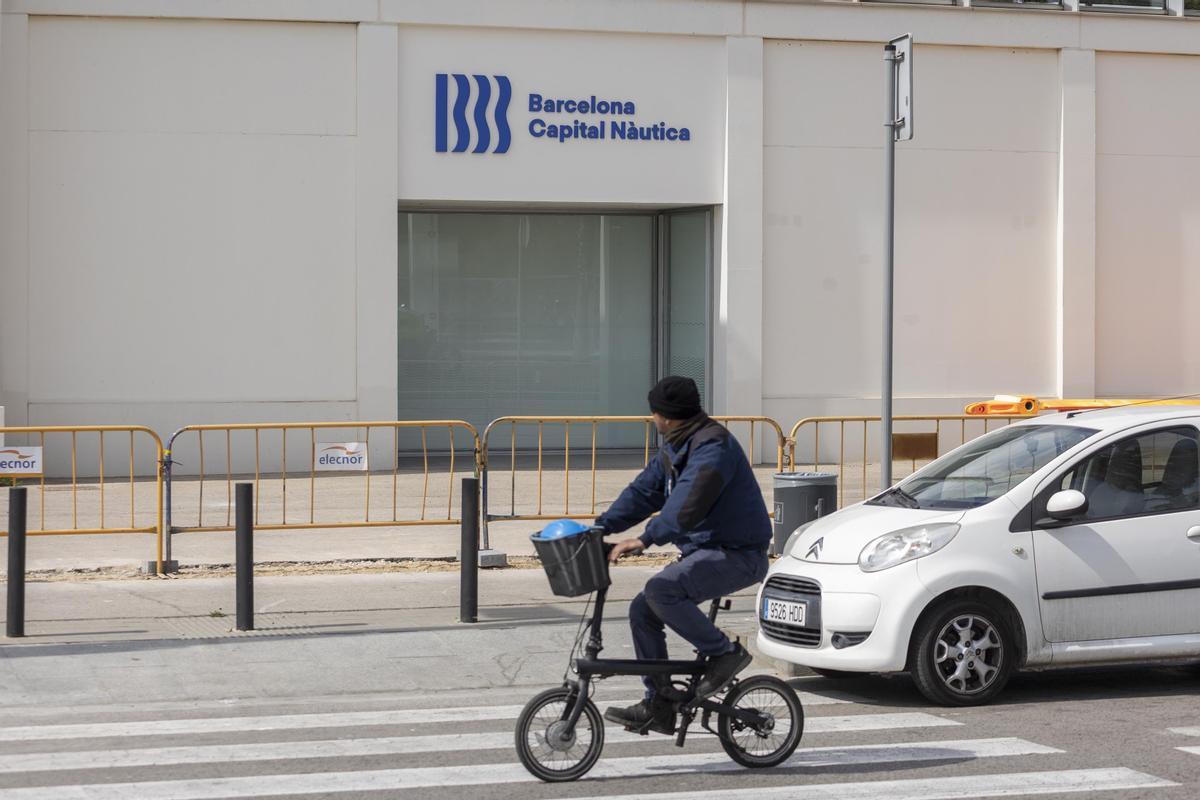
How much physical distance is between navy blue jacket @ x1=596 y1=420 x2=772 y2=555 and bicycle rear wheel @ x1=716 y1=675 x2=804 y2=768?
1.98ft

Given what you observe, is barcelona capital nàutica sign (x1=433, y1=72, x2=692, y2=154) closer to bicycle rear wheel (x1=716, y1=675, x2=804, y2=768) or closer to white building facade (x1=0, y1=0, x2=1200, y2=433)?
white building facade (x1=0, y1=0, x2=1200, y2=433)

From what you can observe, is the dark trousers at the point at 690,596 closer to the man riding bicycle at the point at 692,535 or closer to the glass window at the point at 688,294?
the man riding bicycle at the point at 692,535

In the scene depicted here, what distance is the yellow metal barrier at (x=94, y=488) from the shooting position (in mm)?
12086

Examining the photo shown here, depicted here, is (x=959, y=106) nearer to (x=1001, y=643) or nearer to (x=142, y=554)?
(x=142, y=554)

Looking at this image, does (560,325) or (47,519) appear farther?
(560,325)

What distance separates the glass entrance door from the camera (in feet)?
71.4

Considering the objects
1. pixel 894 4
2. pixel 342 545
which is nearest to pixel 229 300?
pixel 342 545

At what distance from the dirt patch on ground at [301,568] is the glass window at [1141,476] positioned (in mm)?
4483

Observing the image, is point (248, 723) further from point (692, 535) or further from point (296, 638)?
point (692, 535)

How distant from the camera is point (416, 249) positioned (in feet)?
71.4

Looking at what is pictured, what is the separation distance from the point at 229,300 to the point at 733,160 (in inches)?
267

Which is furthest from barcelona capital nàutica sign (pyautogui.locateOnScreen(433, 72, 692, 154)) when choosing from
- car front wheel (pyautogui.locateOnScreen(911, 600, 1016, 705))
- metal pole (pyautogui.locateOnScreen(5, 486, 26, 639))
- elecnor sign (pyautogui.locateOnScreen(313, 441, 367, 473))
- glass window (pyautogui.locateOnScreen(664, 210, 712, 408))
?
car front wheel (pyautogui.locateOnScreen(911, 600, 1016, 705))

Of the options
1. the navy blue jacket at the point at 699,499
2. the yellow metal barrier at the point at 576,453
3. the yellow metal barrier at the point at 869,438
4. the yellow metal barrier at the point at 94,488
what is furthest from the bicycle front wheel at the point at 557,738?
the yellow metal barrier at the point at 576,453

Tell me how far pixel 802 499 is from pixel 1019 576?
11.2ft
